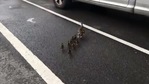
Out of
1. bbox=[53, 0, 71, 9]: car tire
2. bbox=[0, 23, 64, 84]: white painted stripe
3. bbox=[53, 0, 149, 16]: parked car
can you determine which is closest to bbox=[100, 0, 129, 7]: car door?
bbox=[53, 0, 149, 16]: parked car

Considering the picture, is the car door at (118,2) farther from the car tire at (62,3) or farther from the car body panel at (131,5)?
the car tire at (62,3)

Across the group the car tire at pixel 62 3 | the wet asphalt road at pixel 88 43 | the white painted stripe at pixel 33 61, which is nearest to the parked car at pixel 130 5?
the wet asphalt road at pixel 88 43

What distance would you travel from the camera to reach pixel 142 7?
15.2 feet

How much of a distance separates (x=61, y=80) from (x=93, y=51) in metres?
1.19

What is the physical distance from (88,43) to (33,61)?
1.28 metres

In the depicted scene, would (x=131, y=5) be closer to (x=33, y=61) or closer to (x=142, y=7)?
(x=142, y=7)

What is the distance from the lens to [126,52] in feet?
13.8

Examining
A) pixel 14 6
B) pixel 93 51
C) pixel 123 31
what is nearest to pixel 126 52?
pixel 93 51

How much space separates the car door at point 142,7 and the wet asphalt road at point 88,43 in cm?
57

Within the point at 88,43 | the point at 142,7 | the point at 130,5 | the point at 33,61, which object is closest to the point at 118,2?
the point at 130,5

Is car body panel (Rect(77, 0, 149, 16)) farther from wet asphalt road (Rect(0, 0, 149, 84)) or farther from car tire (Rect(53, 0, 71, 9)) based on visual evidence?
car tire (Rect(53, 0, 71, 9))

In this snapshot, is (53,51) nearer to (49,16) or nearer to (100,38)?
(100,38)

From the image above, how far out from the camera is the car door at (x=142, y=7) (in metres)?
4.54

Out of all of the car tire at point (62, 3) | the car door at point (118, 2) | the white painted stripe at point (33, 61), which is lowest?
the car tire at point (62, 3)
